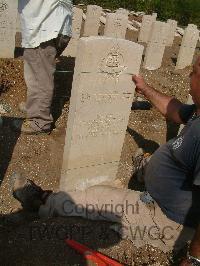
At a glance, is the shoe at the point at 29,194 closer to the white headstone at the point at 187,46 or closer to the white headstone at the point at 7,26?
the white headstone at the point at 7,26

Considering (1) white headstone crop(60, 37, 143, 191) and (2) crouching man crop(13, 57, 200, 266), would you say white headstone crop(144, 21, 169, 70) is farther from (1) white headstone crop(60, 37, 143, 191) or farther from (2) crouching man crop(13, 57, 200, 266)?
(2) crouching man crop(13, 57, 200, 266)

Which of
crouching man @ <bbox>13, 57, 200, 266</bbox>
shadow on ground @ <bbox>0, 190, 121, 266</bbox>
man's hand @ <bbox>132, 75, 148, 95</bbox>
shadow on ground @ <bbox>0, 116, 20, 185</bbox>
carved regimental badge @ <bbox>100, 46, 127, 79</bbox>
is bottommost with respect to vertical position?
shadow on ground @ <bbox>0, 116, 20, 185</bbox>

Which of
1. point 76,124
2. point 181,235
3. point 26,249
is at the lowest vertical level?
point 26,249

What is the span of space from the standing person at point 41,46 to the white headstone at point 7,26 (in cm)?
215

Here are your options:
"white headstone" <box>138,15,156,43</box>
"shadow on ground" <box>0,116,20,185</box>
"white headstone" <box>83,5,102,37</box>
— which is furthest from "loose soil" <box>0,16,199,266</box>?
"white headstone" <box>138,15,156,43</box>

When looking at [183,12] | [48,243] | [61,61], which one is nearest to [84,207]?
[48,243]

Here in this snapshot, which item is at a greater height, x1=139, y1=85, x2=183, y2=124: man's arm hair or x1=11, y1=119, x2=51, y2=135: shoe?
x1=139, y1=85, x2=183, y2=124: man's arm hair

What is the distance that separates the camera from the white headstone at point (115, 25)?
852 centimetres

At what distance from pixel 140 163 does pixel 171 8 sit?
13869mm

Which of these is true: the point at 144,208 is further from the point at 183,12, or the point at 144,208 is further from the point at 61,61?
the point at 183,12

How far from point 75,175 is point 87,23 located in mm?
7074

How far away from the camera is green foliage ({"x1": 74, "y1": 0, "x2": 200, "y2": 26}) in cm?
1745

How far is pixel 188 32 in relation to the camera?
9.30 meters

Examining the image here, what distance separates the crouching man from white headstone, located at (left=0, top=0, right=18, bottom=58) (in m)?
3.80
